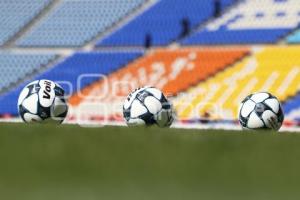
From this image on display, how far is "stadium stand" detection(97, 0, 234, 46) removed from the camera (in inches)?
692

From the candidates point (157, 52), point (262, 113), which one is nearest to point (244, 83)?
point (157, 52)

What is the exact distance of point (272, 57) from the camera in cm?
1602

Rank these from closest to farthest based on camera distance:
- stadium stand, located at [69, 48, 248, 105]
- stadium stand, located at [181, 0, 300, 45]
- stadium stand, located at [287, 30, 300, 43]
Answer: stadium stand, located at [287, 30, 300, 43] → stadium stand, located at [69, 48, 248, 105] → stadium stand, located at [181, 0, 300, 45]

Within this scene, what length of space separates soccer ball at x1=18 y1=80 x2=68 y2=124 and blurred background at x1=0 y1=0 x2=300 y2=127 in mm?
6466

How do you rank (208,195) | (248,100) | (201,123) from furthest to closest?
1. (201,123)
2. (248,100)
3. (208,195)

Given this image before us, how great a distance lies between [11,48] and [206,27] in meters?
5.43

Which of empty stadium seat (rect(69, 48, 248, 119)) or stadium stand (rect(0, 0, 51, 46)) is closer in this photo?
empty stadium seat (rect(69, 48, 248, 119))

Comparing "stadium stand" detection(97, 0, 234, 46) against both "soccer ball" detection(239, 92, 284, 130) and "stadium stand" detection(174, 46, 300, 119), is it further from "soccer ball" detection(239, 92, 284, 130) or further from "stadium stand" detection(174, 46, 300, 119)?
"soccer ball" detection(239, 92, 284, 130)

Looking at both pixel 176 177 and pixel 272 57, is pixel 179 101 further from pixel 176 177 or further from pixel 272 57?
pixel 176 177

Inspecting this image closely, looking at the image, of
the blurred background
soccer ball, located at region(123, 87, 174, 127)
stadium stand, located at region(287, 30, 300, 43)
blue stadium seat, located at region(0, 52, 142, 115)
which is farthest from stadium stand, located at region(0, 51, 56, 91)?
soccer ball, located at region(123, 87, 174, 127)

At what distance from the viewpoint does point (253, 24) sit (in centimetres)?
1698

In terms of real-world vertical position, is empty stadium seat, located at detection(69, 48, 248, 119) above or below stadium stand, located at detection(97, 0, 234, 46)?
below

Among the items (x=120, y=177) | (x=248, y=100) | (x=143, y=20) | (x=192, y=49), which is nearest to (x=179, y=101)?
(x=192, y=49)

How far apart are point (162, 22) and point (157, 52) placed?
39.3 inches
